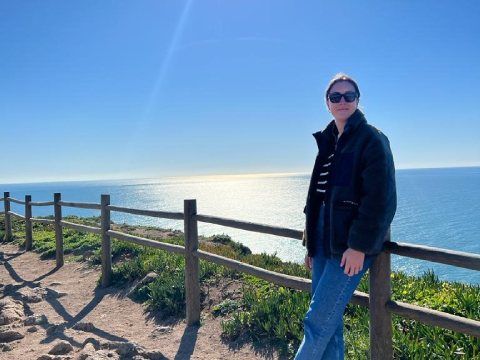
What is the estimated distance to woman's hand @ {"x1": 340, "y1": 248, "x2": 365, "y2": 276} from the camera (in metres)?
2.71

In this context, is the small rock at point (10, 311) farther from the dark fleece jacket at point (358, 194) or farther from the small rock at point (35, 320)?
the dark fleece jacket at point (358, 194)

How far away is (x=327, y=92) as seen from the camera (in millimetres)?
3059

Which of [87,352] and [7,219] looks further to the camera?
[7,219]

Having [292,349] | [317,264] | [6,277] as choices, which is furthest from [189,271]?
[6,277]

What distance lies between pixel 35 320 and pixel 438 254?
5722 millimetres

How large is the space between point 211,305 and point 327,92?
4486 mm

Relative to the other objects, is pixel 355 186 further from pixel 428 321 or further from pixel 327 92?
pixel 428 321

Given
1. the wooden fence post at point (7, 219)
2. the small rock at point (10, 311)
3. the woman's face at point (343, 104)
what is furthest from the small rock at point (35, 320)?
the wooden fence post at point (7, 219)

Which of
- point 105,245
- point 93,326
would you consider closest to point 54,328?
point 93,326

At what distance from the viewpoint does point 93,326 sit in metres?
6.16

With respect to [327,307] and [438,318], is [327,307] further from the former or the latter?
[438,318]

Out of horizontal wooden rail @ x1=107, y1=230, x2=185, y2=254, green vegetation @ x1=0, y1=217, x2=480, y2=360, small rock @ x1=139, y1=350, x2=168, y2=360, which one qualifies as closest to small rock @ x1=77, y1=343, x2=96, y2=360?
small rock @ x1=139, y1=350, x2=168, y2=360

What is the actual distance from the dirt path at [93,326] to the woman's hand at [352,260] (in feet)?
8.07

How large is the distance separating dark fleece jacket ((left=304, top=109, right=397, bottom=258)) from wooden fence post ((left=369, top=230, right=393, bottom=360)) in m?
0.49
